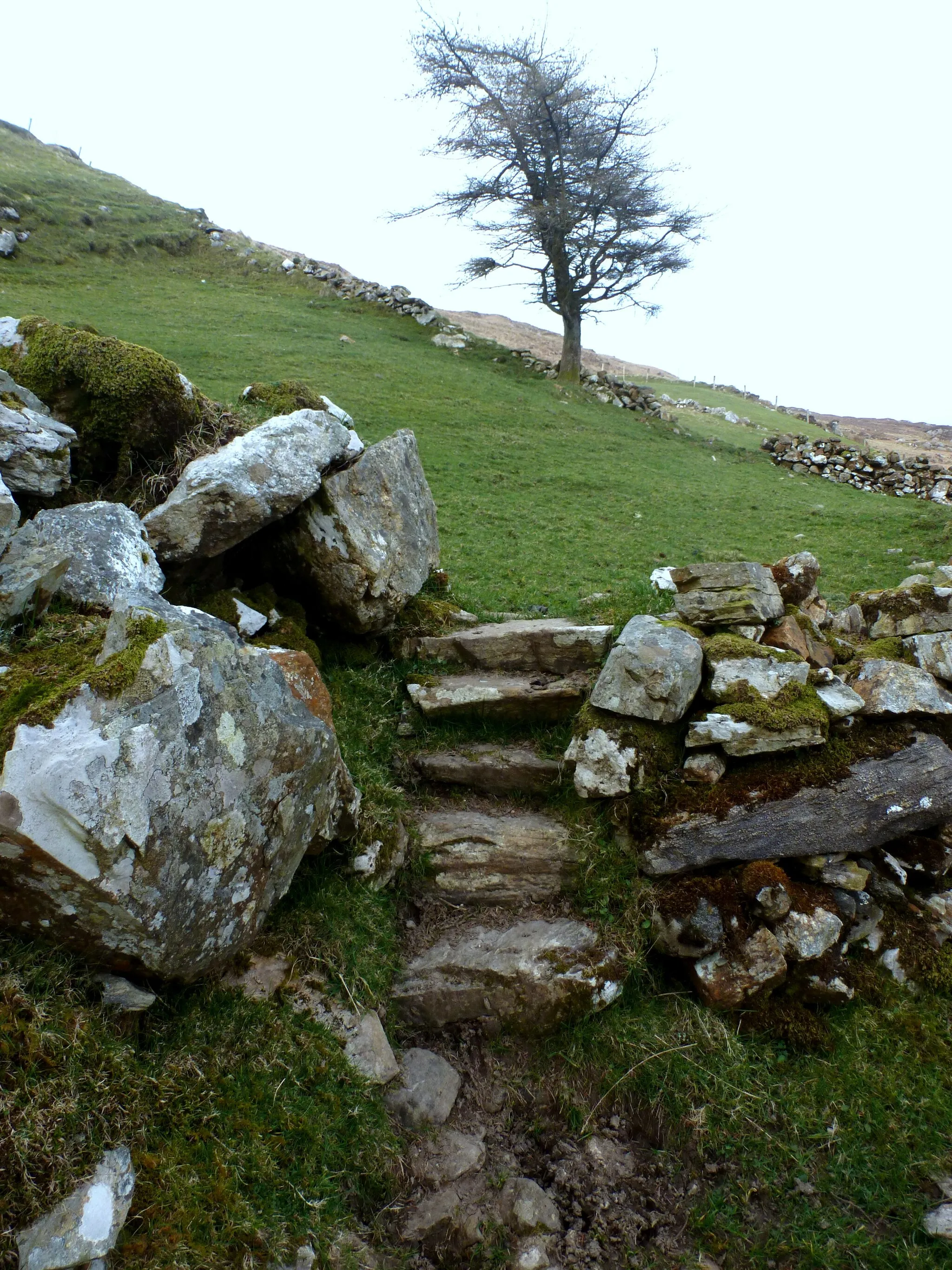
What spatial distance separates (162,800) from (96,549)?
2.25 m

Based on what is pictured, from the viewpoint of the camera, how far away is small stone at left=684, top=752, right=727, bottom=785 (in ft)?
18.5

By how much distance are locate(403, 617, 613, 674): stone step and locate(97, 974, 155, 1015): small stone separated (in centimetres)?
442

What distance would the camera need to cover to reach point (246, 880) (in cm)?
413

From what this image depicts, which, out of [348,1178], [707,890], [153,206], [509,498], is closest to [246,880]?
[348,1178]

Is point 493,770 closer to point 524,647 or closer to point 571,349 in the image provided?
point 524,647

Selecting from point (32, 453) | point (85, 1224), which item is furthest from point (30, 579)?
point (85, 1224)

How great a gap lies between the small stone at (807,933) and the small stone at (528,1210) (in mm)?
2249

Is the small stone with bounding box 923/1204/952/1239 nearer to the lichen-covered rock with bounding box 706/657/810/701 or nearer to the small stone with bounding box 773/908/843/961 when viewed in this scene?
the small stone with bounding box 773/908/843/961

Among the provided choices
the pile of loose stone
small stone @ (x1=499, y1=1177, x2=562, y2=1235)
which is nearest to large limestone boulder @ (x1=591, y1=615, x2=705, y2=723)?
small stone @ (x1=499, y1=1177, x2=562, y2=1235)

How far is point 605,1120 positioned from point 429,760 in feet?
9.97

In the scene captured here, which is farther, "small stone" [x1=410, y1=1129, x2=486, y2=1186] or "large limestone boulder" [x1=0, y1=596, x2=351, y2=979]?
"small stone" [x1=410, y1=1129, x2=486, y2=1186]

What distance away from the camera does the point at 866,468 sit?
21.5m

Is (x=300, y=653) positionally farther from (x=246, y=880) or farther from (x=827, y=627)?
→ (x=827, y=627)

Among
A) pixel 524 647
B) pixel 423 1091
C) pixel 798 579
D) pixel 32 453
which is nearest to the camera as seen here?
pixel 423 1091
